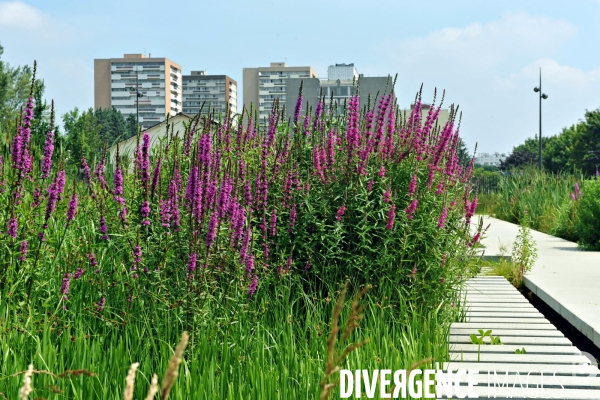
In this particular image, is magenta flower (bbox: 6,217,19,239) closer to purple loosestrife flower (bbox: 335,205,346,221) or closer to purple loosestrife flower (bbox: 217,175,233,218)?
purple loosestrife flower (bbox: 217,175,233,218)

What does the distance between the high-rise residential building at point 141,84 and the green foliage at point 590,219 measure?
5857 inches

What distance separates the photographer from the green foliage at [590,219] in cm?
1077

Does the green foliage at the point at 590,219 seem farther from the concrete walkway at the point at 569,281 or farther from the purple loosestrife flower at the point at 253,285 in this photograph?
the purple loosestrife flower at the point at 253,285

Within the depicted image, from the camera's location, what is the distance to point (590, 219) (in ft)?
35.9

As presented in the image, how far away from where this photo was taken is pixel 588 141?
48281 millimetres

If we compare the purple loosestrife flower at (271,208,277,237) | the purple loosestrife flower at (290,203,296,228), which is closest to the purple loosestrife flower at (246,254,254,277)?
the purple loosestrife flower at (271,208,277,237)

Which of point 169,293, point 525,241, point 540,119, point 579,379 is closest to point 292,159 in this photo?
point 169,293

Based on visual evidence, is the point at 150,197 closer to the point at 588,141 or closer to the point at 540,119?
the point at 540,119

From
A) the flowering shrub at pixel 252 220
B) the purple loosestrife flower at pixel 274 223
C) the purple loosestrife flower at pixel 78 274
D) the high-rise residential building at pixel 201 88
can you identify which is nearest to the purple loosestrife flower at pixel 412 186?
the flowering shrub at pixel 252 220

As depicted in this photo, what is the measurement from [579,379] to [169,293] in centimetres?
256

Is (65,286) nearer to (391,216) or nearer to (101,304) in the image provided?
(101,304)

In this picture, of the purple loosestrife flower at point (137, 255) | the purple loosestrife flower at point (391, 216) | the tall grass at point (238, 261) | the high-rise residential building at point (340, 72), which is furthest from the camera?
the high-rise residential building at point (340, 72)

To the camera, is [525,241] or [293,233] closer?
[293,233]

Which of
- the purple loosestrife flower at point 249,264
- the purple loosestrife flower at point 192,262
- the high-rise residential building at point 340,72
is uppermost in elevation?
the high-rise residential building at point 340,72
